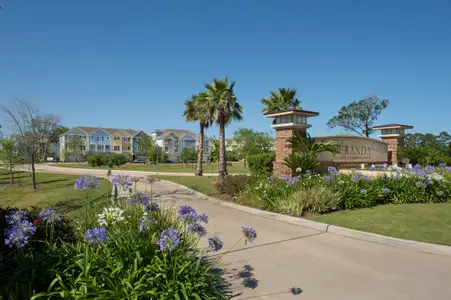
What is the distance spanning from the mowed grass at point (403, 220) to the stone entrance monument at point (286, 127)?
145 inches

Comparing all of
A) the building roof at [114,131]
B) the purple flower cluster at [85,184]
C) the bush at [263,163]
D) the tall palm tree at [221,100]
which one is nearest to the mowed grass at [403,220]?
the purple flower cluster at [85,184]

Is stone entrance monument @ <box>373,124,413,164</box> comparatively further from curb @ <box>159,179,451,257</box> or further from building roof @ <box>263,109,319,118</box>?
curb @ <box>159,179,451,257</box>

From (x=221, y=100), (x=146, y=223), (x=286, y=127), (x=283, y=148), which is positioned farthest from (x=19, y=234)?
(x=221, y=100)

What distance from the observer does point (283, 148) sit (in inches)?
451

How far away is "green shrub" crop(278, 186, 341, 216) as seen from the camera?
7914 millimetres

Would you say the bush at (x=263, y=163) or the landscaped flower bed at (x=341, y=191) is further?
the bush at (x=263, y=163)

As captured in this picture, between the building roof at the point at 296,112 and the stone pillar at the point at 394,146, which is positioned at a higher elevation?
the building roof at the point at 296,112

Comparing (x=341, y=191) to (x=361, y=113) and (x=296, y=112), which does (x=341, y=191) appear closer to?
(x=296, y=112)

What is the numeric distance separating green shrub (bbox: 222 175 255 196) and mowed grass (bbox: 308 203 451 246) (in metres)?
3.60

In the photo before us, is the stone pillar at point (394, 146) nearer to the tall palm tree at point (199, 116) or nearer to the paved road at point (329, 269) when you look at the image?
the tall palm tree at point (199, 116)

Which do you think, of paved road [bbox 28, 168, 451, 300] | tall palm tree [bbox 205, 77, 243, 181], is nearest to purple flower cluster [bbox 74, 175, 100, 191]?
paved road [bbox 28, 168, 451, 300]

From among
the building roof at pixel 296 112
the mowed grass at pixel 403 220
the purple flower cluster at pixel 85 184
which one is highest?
the building roof at pixel 296 112

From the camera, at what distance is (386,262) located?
4656mm

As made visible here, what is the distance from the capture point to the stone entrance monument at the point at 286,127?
11227 mm
